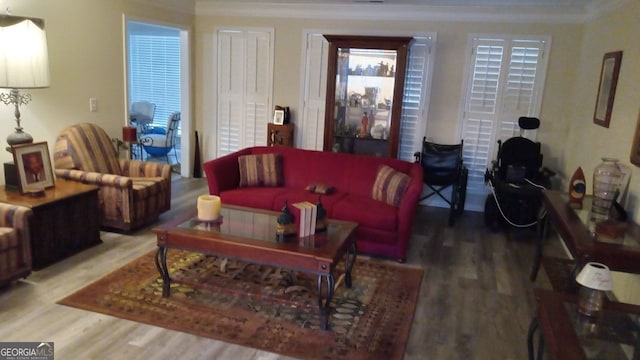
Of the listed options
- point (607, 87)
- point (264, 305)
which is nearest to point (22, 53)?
point (264, 305)

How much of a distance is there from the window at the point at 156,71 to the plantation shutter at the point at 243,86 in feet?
11.1

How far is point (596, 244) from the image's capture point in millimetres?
2598

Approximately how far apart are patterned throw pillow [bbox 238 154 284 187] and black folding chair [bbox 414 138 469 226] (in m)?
1.75

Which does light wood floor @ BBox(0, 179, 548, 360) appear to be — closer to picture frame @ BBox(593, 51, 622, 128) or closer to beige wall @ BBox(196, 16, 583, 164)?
picture frame @ BBox(593, 51, 622, 128)

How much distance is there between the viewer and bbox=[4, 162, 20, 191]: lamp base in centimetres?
354

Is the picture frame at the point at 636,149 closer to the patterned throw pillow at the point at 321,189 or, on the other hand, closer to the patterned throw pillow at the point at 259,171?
the patterned throw pillow at the point at 321,189

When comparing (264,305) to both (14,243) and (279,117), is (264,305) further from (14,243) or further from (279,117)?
Answer: (279,117)

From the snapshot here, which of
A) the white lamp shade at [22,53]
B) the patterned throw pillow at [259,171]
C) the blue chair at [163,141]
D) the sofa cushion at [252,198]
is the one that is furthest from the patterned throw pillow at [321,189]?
the blue chair at [163,141]

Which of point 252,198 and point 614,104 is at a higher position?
point 614,104

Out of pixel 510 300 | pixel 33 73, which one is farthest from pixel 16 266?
pixel 510 300

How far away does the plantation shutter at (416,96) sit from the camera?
18.2 feet

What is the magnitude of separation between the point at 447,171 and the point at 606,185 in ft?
7.30

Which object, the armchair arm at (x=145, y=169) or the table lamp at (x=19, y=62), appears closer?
the table lamp at (x=19, y=62)

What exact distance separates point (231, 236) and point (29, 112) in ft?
8.01
